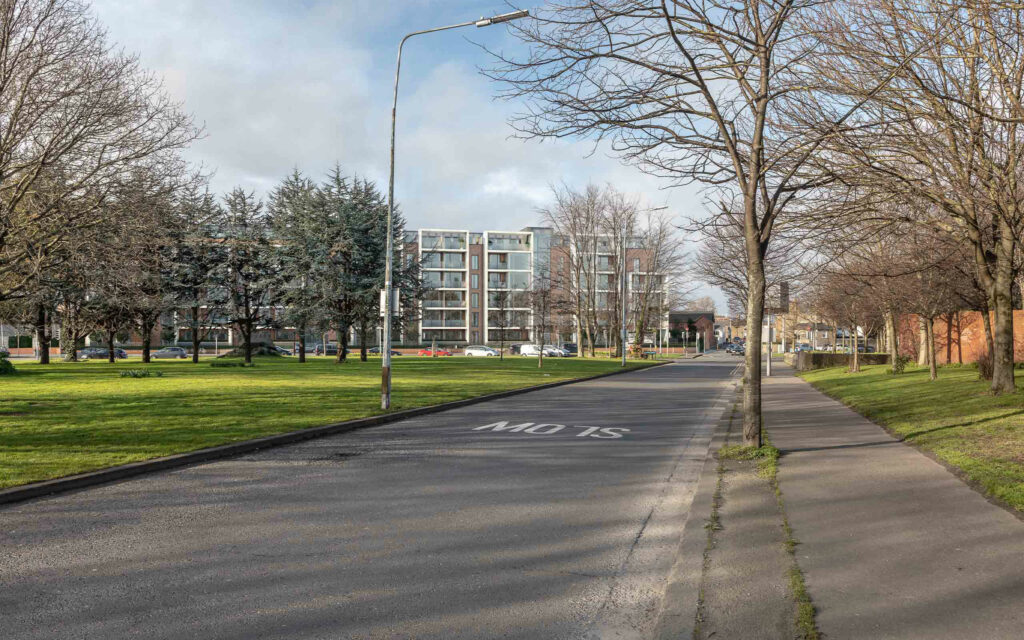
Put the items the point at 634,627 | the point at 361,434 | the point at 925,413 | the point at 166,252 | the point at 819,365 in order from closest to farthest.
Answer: the point at 634,627 → the point at 361,434 → the point at 925,413 → the point at 166,252 → the point at 819,365

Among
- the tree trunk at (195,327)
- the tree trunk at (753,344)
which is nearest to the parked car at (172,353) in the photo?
the tree trunk at (195,327)

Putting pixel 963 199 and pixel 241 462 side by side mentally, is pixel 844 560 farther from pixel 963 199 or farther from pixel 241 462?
pixel 963 199

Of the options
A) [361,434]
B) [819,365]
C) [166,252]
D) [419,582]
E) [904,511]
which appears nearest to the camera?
[419,582]

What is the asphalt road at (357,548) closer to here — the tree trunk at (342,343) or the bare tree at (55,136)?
the bare tree at (55,136)

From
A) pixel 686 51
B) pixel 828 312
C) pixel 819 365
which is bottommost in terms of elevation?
pixel 819 365

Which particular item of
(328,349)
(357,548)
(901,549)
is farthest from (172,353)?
(901,549)

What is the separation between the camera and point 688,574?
4.84m

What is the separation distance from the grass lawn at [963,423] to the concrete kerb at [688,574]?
2707mm

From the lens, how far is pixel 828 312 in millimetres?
38969

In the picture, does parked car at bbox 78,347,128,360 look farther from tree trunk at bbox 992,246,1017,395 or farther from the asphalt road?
tree trunk at bbox 992,246,1017,395

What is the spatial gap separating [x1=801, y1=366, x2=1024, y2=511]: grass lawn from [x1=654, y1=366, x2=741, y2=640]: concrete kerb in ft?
8.88

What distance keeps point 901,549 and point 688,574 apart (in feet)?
5.47

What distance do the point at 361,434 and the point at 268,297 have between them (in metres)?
35.4

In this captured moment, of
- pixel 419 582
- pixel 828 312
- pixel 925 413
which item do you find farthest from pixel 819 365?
pixel 419 582
